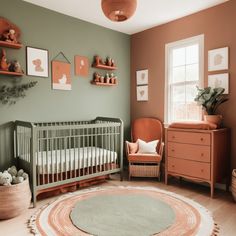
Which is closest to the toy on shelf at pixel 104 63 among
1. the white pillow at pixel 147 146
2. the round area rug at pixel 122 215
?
the white pillow at pixel 147 146

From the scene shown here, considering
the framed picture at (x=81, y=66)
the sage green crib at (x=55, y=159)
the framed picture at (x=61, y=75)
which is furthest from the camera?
the framed picture at (x=81, y=66)

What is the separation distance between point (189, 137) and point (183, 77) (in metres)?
1.09

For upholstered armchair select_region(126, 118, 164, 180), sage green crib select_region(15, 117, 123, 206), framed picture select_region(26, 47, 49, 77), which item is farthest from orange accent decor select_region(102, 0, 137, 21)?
upholstered armchair select_region(126, 118, 164, 180)

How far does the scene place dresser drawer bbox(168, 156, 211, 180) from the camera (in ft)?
9.48

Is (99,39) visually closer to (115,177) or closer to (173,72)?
(173,72)

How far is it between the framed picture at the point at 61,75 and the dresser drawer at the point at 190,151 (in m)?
1.76

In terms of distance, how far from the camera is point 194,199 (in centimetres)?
281

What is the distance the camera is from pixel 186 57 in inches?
141

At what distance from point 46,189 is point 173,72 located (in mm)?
2575

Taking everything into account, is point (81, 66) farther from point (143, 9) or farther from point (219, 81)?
point (219, 81)

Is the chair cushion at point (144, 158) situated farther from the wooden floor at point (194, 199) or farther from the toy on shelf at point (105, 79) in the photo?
the toy on shelf at point (105, 79)

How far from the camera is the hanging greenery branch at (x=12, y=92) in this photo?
287cm

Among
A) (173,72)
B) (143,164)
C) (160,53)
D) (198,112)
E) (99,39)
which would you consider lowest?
(143,164)

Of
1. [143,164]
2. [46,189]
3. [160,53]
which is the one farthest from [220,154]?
[46,189]
